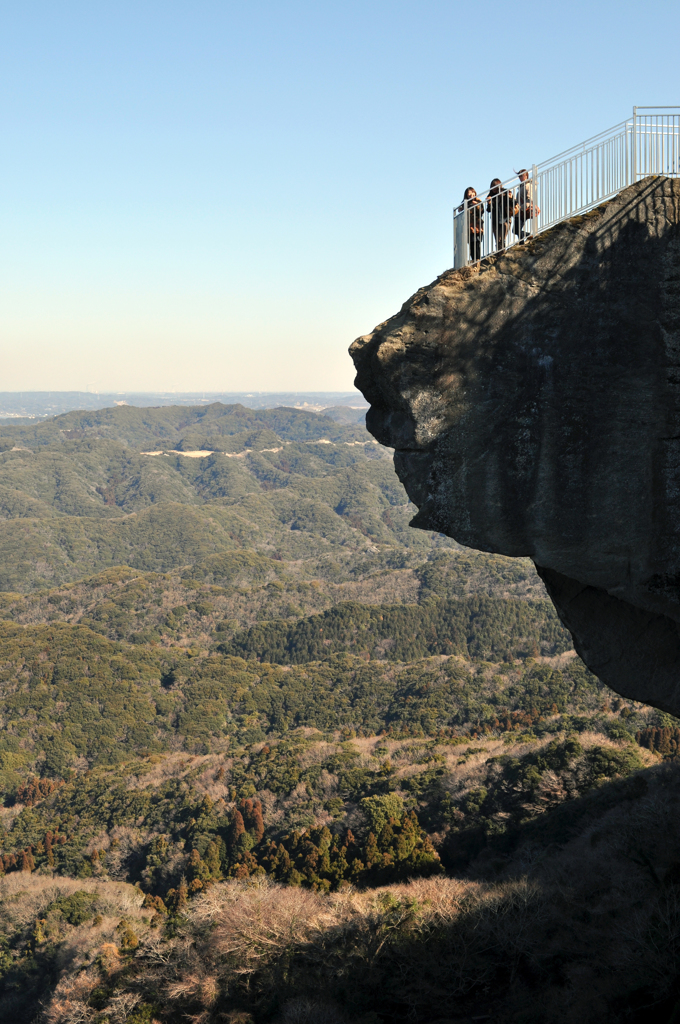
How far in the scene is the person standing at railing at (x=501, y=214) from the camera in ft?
39.4

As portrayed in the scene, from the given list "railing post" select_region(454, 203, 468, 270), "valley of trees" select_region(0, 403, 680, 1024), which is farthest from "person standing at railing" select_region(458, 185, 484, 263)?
"valley of trees" select_region(0, 403, 680, 1024)

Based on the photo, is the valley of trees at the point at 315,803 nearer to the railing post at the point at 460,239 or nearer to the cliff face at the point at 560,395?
the cliff face at the point at 560,395

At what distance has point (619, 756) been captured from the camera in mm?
39031

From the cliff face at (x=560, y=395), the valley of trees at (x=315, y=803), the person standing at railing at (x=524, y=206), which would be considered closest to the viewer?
the cliff face at (x=560, y=395)

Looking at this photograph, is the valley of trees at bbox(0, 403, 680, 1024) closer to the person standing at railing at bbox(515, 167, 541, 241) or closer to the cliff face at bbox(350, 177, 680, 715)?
the cliff face at bbox(350, 177, 680, 715)

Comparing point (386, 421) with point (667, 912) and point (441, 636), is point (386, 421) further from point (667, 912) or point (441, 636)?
point (441, 636)

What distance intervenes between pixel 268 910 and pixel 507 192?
28.1 m

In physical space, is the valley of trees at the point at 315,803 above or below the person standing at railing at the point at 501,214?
below

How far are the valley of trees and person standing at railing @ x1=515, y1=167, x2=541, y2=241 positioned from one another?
49.8 feet

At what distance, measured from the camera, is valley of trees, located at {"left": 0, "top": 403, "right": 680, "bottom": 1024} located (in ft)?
74.8

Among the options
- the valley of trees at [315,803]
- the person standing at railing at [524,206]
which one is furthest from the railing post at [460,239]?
the valley of trees at [315,803]

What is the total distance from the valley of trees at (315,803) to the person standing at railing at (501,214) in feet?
49.7

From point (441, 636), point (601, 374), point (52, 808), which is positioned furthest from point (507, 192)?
point (441, 636)

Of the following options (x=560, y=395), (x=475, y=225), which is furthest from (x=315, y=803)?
(x=475, y=225)
